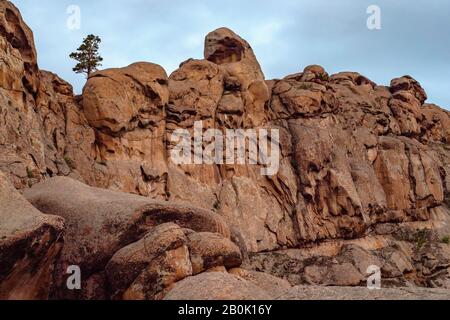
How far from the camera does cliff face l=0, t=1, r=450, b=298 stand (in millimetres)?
34125

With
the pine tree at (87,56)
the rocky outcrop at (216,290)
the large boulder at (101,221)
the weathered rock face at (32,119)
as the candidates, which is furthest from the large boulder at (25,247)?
the pine tree at (87,56)

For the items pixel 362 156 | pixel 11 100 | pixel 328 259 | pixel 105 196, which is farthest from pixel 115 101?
pixel 362 156

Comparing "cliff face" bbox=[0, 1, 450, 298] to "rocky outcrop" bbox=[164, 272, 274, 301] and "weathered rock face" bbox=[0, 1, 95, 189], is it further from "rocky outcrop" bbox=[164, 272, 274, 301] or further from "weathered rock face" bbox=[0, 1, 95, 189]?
"rocky outcrop" bbox=[164, 272, 274, 301]

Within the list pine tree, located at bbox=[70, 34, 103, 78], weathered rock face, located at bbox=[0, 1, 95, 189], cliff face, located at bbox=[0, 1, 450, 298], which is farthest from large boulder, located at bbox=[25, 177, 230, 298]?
→ pine tree, located at bbox=[70, 34, 103, 78]

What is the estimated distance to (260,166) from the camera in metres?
51.1

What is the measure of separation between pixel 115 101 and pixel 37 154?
14.1m

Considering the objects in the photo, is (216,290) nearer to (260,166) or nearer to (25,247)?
(25,247)

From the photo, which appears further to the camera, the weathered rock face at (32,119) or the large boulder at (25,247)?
the weathered rock face at (32,119)

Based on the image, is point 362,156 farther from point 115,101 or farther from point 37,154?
point 37,154

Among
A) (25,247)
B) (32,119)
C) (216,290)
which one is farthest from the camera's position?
(32,119)

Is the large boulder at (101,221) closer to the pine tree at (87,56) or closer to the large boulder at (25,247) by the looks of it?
the large boulder at (25,247)

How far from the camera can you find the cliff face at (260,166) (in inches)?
1344

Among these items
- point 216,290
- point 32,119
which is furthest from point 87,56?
point 216,290

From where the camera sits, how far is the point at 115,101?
41.5 meters
